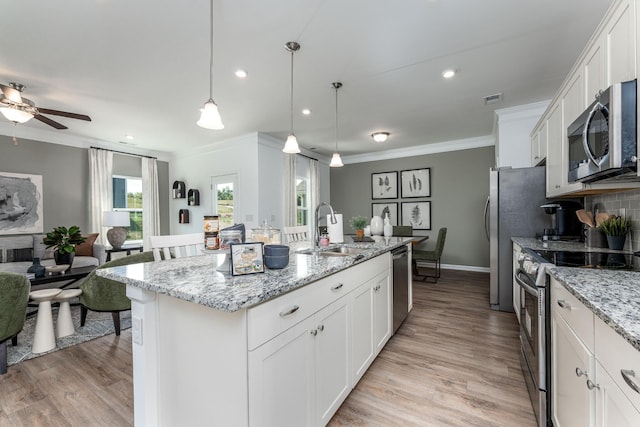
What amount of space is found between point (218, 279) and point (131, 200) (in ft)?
19.4

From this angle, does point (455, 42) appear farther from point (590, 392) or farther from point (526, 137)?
point (590, 392)

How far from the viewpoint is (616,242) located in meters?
2.06

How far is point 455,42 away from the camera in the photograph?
2396 millimetres

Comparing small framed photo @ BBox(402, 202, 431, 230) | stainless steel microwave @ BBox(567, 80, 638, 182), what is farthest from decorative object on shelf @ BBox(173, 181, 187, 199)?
stainless steel microwave @ BBox(567, 80, 638, 182)

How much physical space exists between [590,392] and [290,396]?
1.13m

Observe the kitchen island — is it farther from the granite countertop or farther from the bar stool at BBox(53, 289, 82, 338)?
the bar stool at BBox(53, 289, 82, 338)

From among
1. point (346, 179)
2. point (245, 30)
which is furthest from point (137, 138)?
point (346, 179)

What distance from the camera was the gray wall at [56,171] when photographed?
4.46 metres

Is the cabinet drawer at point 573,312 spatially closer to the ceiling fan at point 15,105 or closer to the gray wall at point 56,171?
the ceiling fan at point 15,105

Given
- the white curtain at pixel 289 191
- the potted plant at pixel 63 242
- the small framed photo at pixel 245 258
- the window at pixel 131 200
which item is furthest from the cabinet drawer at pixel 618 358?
the window at pixel 131 200

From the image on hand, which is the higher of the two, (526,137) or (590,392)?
(526,137)

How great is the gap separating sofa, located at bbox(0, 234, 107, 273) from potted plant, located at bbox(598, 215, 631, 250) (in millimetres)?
6239

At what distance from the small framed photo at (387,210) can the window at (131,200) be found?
535 centimetres

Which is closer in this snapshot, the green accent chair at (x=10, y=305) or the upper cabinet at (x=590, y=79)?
the upper cabinet at (x=590, y=79)
